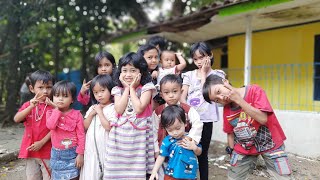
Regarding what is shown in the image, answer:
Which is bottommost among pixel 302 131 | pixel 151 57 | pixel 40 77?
pixel 302 131

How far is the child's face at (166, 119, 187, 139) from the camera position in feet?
7.48

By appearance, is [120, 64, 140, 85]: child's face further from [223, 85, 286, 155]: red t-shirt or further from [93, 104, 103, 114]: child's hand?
[223, 85, 286, 155]: red t-shirt

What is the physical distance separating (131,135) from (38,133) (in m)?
1.01

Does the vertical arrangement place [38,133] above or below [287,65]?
below

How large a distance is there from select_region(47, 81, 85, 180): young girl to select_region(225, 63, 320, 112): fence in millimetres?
4703

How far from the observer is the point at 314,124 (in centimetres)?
471

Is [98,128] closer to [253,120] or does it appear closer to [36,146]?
[36,146]

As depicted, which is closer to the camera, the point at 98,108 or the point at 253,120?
the point at 253,120

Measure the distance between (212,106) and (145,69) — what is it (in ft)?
2.80

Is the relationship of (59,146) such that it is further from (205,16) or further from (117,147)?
(205,16)

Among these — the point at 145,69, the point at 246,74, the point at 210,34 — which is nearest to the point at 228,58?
the point at 210,34

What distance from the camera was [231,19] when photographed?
6.06 meters

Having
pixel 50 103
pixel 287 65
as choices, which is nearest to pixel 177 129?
pixel 50 103

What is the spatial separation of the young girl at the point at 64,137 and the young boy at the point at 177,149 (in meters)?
0.74
